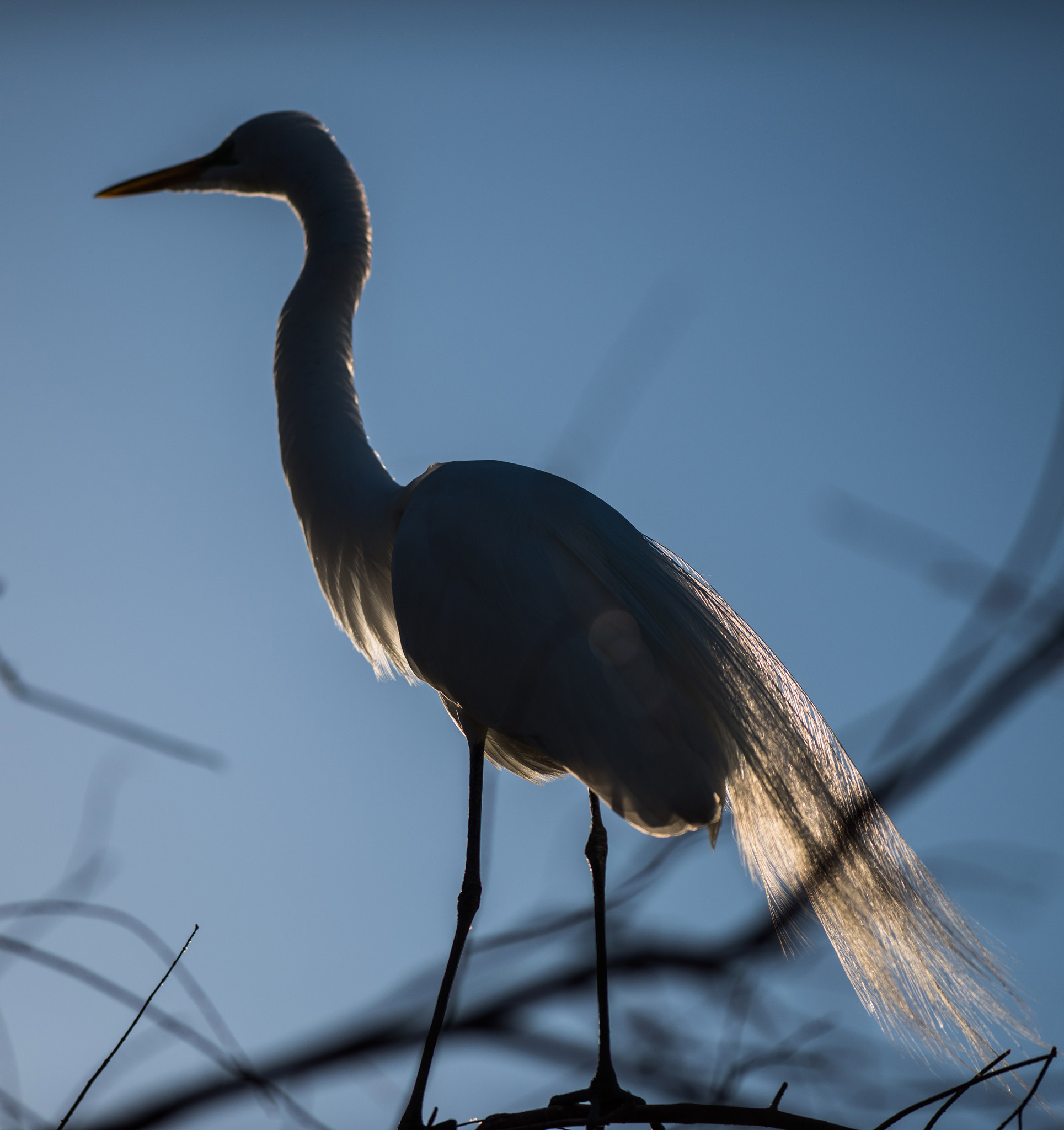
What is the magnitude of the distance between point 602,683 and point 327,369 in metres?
1.68

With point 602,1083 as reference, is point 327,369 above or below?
above

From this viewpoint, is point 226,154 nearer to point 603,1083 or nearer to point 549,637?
point 549,637

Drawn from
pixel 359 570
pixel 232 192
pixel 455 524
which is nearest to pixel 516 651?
pixel 455 524

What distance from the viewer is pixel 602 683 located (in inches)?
83.0

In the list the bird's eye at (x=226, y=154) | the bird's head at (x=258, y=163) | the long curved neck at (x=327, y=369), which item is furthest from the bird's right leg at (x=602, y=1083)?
the bird's eye at (x=226, y=154)

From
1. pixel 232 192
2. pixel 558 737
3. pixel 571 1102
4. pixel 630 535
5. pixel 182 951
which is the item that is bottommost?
pixel 571 1102

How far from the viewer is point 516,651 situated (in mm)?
2291

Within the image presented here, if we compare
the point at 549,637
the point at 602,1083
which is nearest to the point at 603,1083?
the point at 602,1083

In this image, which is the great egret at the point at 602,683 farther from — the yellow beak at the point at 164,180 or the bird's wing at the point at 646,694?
the yellow beak at the point at 164,180

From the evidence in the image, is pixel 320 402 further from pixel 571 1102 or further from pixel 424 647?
pixel 571 1102

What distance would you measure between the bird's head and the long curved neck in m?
0.07

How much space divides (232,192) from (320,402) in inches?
53.0

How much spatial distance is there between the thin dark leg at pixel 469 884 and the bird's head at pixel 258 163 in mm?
2246

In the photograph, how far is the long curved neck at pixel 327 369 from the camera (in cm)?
307
